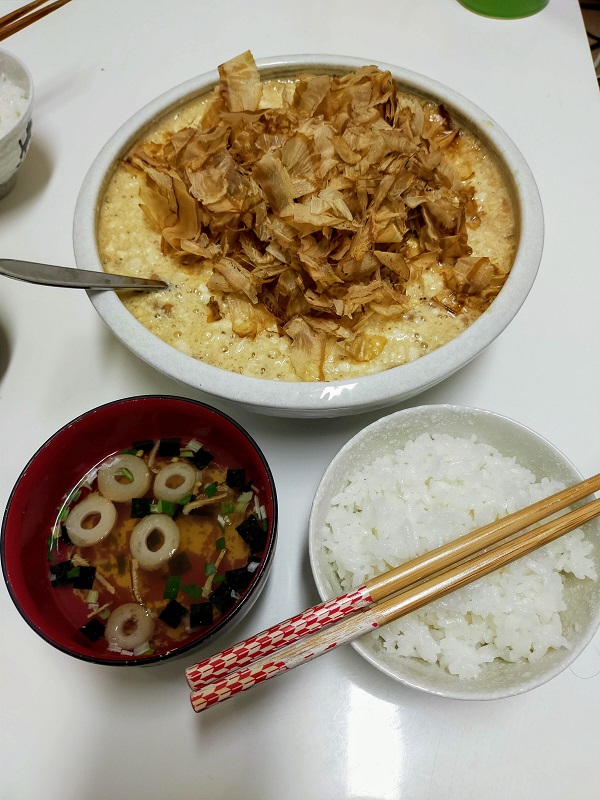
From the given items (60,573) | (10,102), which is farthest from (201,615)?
→ (10,102)

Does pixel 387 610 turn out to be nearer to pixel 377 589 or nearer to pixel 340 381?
pixel 377 589

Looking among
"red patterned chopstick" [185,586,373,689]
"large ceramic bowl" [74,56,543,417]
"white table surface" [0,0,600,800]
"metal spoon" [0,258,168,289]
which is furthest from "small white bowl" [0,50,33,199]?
"red patterned chopstick" [185,586,373,689]

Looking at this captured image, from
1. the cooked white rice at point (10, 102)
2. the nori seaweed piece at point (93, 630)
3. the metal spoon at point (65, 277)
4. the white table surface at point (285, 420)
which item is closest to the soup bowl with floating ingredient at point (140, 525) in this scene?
the nori seaweed piece at point (93, 630)

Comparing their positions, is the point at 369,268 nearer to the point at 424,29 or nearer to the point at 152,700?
the point at 152,700

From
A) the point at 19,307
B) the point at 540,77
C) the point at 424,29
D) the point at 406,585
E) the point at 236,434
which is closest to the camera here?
the point at 406,585

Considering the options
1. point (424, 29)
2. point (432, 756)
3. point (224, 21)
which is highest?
point (224, 21)

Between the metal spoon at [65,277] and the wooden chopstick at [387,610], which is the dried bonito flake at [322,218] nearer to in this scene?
the metal spoon at [65,277]

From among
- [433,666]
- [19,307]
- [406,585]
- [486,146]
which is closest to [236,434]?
[406,585]
